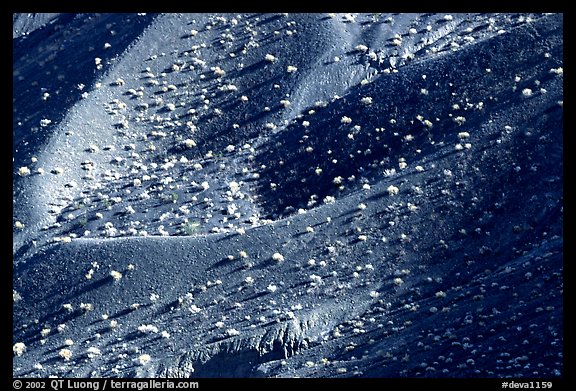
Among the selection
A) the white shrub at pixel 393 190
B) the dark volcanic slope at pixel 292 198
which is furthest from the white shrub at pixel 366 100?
the white shrub at pixel 393 190

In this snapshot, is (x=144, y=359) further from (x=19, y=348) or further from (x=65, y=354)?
(x=19, y=348)

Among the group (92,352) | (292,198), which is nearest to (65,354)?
(92,352)

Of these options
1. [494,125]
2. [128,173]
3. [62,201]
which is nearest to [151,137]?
[128,173]

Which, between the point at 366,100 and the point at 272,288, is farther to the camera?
the point at 366,100

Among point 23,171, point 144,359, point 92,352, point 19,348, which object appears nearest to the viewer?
point 144,359

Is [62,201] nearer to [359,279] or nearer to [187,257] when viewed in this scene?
[187,257]

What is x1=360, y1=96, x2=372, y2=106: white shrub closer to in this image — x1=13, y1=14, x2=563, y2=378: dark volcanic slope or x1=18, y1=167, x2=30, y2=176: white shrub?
x1=13, y1=14, x2=563, y2=378: dark volcanic slope

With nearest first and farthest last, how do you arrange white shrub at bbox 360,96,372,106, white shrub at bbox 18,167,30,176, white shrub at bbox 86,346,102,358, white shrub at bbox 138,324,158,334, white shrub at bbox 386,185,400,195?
1. white shrub at bbox 86,346,102,358
2. white shrub at bbox 138,324,158,334
3. white shrub at bbox 386,185,400,195
4. white shrub at bbox 18,167,30,176
5. white shrub at bbox 360,96,372,106

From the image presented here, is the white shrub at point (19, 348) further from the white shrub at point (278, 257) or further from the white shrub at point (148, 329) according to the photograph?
the white shrub at point (278, 257)

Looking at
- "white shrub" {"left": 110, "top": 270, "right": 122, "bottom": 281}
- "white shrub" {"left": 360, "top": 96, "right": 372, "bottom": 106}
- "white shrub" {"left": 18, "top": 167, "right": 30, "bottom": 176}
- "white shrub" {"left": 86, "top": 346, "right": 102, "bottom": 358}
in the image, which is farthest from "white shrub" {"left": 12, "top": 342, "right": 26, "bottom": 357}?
"white shrub" {"left": 360, "top": 96, "right": 372, "bottom": 106}
